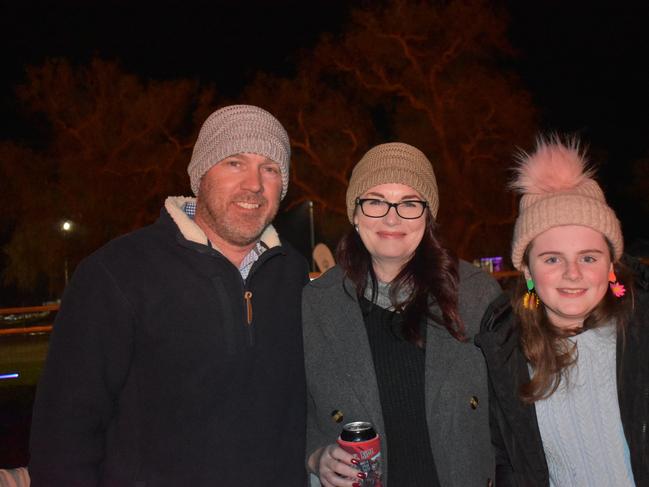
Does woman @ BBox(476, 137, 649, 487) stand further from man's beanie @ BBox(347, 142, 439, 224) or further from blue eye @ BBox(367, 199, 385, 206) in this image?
blue eye @ BBox(367, 199, 385, 206)

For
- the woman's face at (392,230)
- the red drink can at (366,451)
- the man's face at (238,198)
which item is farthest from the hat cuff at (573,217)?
the man's face at (238,198)

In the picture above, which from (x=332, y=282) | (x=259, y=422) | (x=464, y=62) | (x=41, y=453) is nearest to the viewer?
(x=41, y=453)

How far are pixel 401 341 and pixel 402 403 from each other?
0.29m

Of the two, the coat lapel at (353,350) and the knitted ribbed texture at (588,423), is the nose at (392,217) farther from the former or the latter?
the knitted ribbed texture at (588,423)

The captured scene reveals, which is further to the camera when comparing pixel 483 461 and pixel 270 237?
pixel 270 237

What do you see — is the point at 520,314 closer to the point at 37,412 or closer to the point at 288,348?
the point at 288,348

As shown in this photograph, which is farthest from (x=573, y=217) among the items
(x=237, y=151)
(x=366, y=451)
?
(x=237, y=151)

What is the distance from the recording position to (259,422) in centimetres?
257

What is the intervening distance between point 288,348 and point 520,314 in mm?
1113

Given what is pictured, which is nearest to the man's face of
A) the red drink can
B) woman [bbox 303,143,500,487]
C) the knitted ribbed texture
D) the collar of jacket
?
the collar of jacket

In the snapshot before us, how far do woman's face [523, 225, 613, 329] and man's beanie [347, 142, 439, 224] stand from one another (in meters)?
0.65

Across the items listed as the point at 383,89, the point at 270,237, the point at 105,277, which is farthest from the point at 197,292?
the point at 383,89

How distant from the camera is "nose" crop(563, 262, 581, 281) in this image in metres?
2.45

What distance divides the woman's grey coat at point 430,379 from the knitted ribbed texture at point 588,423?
322 mm
